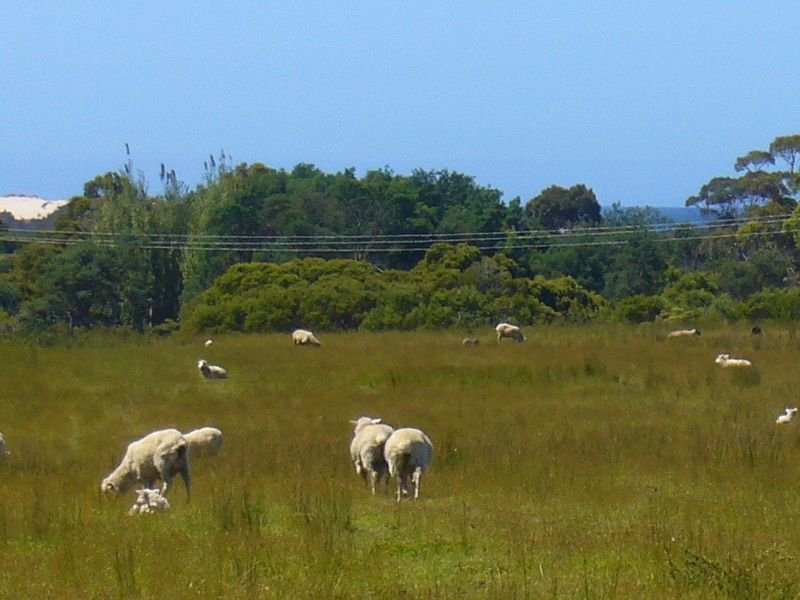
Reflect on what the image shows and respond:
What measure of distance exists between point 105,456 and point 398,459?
19.0 ft

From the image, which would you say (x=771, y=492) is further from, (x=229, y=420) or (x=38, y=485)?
(x=229, y=420)

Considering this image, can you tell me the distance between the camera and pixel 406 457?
1446 centimetres

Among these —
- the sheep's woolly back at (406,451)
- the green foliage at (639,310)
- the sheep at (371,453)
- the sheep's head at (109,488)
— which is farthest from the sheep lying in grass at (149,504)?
the green foliage at (639,310)

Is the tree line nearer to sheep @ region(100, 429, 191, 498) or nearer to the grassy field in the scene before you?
the grassy field

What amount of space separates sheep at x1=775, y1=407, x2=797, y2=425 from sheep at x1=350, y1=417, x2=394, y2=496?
25.6 ft

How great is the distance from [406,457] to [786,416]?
9.07 meters

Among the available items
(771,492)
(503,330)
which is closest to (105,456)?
(771,492)

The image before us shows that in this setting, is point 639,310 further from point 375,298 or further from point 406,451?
point 406,451

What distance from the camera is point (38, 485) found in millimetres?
15648

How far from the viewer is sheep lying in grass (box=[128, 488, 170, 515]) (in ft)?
43.4

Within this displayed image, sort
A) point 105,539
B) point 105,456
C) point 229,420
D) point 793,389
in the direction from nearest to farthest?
point 105,539 < point 105,456 < point 229,420 < point 793,389

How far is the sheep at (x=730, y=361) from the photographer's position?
29703mm

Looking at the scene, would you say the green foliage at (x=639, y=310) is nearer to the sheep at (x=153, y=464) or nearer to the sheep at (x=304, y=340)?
the sheep at (x=304, y=340)

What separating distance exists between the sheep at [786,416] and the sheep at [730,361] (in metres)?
7.56
